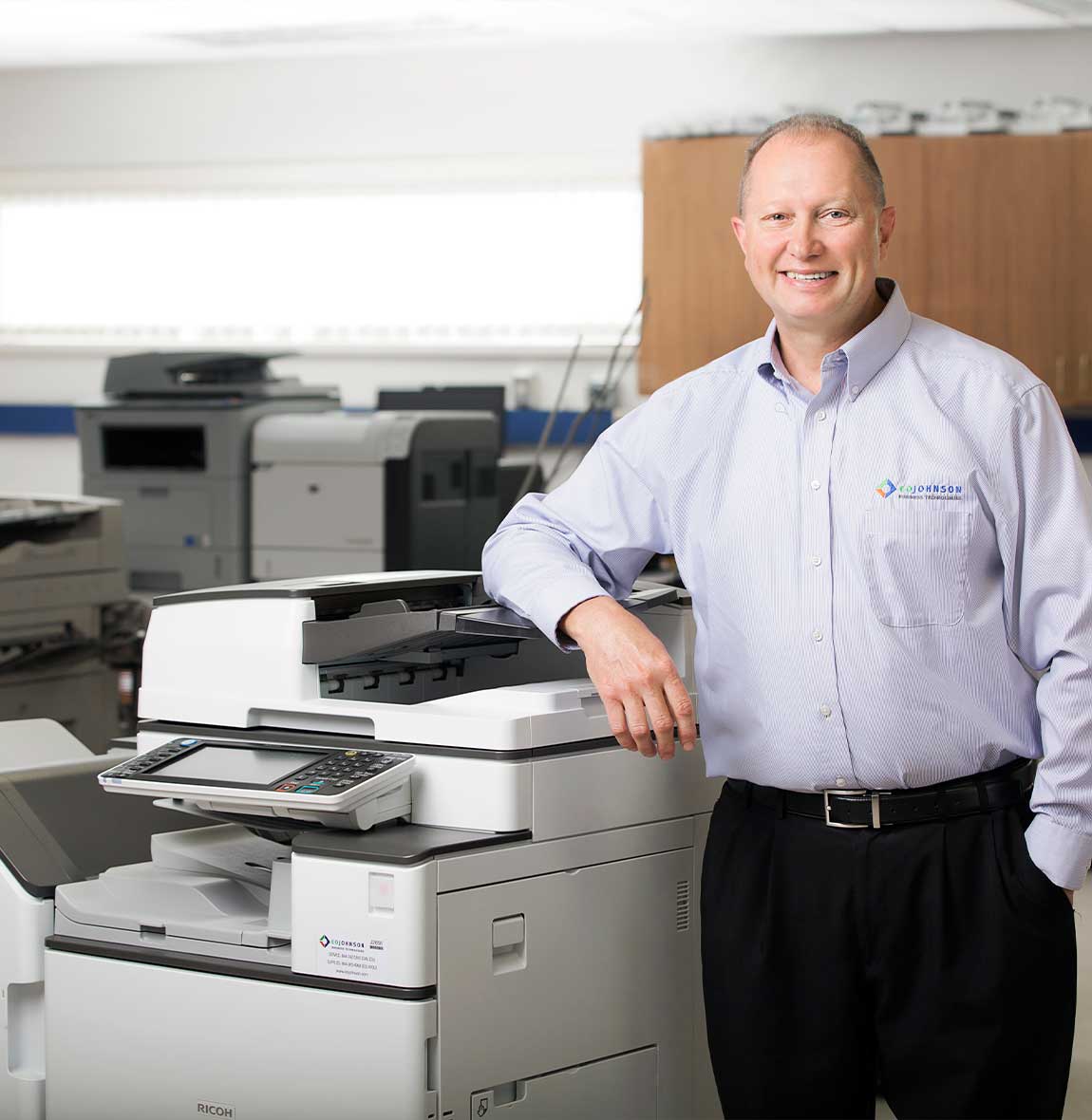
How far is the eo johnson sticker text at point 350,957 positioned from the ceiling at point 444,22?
378 cm

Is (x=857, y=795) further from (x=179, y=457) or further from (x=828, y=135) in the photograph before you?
(x=179, y=457)

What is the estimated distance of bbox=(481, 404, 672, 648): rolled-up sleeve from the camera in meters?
1.67

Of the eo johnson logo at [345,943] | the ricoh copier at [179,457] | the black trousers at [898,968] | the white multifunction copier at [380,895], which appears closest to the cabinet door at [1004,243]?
the ricoh copier at [179,457]

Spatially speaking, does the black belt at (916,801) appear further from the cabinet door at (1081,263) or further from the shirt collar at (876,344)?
the cabinet door at (1081,263)

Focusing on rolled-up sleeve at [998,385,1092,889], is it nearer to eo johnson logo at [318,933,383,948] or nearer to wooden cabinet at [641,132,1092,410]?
eo johnson logo at [318,933,383,948]

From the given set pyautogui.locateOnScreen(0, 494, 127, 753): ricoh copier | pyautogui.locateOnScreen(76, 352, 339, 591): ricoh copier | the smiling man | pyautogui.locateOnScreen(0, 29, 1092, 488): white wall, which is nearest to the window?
pyautogui.locateOnScreen(0, 29, 1092, 488): white wall

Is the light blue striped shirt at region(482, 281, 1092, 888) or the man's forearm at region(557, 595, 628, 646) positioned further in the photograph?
the man's forearm at region(557, 595, 628, 646)

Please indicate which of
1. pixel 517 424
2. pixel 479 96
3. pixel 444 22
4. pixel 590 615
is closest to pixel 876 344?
pixel 590 615

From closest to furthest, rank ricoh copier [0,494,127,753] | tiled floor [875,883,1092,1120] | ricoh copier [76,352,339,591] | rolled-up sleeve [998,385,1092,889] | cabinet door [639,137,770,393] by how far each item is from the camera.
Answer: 1. rolled-up sleeve [998,385,1092,889]
2. tiled floor [875,883,1092,1120]
3. ricoh copier [0,494,127,753]
4. ricoh copier [76,352,339,591]
5. cabinet door [639,137,770,393]

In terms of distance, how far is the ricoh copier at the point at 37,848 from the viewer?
1.88 meters

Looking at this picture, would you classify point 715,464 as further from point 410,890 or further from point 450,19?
point 450,19

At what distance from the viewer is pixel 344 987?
164 centimetres

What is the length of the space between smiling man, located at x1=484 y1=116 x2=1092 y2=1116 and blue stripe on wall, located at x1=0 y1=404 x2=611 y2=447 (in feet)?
12.2

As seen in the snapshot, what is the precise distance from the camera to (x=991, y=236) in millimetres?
4707
